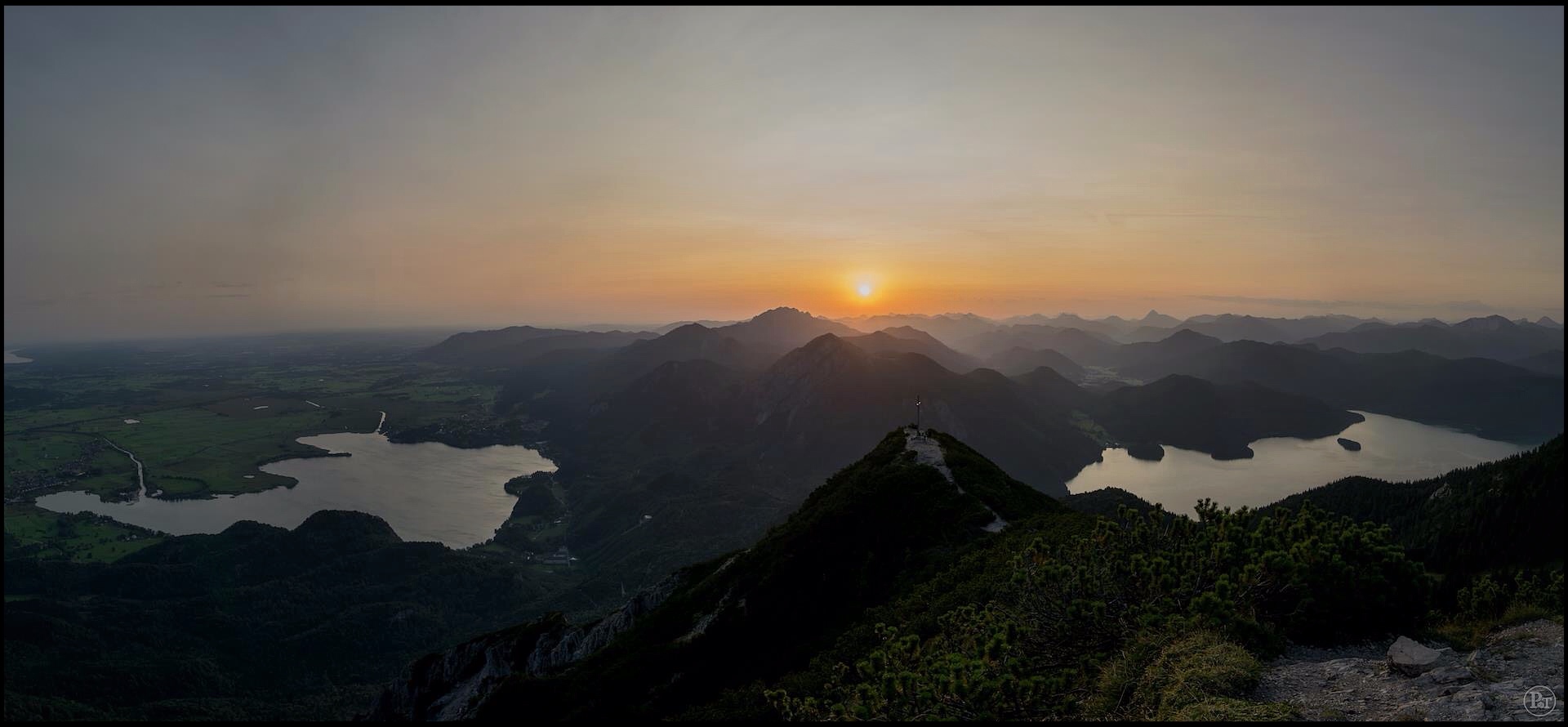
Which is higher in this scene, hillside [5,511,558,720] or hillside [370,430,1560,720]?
hillside [370,430,1560,720]

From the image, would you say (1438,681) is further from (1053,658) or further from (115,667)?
(115,667)

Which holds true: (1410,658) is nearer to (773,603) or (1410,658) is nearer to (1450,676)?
(1450,676)

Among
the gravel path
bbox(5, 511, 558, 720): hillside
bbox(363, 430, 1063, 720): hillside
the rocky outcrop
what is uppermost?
the rocky outcrop

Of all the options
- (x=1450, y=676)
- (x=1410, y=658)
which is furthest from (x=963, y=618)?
(x=1450, y=676)

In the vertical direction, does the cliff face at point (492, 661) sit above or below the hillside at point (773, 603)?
below
